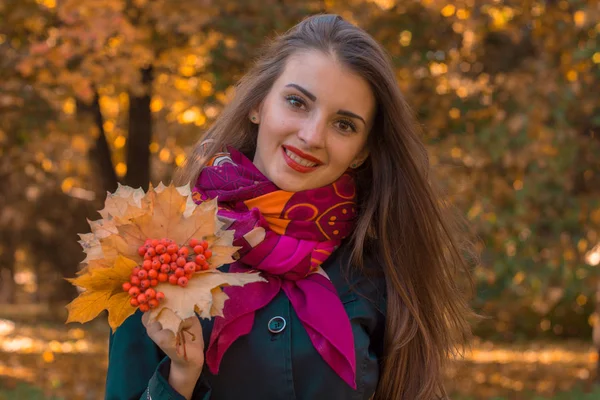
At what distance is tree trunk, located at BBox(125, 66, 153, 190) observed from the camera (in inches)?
437

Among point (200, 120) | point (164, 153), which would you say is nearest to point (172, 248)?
Answer: point (200, 120)

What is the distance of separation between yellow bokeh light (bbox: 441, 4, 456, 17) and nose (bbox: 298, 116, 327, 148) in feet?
18.6

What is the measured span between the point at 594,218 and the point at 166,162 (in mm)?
8556

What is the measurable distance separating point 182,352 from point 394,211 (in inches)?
38.4

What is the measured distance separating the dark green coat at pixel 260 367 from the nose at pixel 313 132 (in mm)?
465

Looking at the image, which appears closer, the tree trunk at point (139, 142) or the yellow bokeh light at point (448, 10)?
the yellow bokeh light at point (448, 10)

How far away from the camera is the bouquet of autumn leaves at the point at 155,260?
6.06ft

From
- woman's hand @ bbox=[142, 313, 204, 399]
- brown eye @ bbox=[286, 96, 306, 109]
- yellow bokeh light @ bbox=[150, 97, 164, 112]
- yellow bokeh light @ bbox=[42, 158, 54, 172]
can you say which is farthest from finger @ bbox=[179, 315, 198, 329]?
yellow bokeh light @ bbox=[42, 158, 54, 172]

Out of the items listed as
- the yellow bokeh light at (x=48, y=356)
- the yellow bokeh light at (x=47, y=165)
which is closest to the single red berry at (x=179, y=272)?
the yellow bokeh light at (x=48, y=356)

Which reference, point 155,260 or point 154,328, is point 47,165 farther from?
point 155,260

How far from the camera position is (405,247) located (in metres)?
2.74

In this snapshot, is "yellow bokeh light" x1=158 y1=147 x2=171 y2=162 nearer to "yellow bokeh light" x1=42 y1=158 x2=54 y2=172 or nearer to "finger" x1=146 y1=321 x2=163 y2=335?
"yellow bokeh light" x1=42 y1=158 x2=54 y2=172

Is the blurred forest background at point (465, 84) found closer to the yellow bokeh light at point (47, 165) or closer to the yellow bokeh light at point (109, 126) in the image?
the yellow bokeh light at point (47, 165)

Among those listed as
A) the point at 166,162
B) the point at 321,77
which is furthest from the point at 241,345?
the point at 166,162
